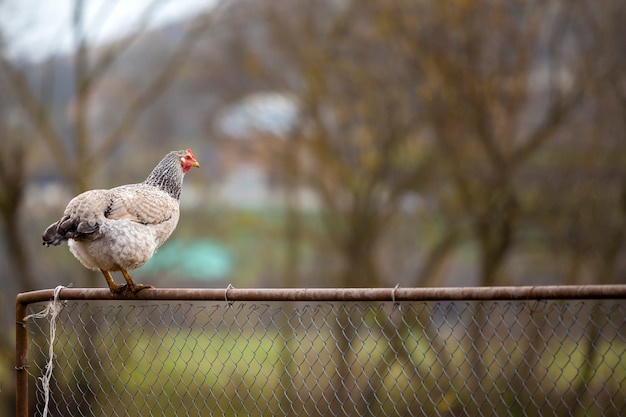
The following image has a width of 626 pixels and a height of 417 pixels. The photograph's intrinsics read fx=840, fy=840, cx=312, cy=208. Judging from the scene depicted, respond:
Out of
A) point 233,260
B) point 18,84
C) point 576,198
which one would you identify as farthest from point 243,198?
point 576,198

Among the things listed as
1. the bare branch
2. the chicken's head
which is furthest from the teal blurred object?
the chicken's head

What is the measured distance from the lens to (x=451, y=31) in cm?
1336

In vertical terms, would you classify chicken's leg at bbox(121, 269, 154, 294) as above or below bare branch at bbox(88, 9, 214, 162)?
above

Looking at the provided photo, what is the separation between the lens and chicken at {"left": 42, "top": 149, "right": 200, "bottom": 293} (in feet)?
15.3

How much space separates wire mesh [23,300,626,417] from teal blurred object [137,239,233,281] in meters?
1.19

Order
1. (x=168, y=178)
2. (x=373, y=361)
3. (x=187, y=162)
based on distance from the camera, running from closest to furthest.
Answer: (x=168, y=178) < (x=187, y=162) < (x=373, y=361)

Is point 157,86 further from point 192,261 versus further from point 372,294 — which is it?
point 372,294

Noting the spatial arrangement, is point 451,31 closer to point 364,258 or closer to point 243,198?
point 364,258

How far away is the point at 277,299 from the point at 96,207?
1313 millimetres

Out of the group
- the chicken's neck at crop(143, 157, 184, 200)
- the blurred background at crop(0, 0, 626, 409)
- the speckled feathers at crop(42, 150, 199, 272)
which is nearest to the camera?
the speckled feathers at crop(42, 150, 199, 272)

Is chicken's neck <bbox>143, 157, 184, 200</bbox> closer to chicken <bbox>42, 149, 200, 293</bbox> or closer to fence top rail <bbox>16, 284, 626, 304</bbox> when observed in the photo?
chicken <bbox>42, 149, 200, 293</bbox>

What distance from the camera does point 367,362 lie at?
4.68 m

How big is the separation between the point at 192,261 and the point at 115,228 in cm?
1218

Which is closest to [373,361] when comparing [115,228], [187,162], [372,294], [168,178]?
[187,162]
